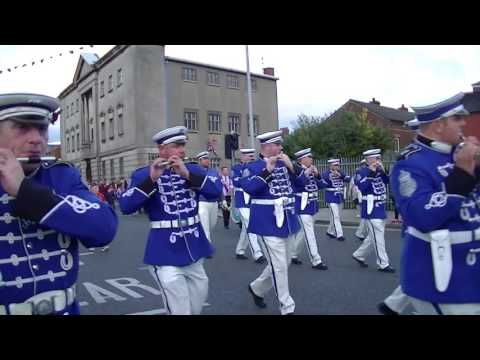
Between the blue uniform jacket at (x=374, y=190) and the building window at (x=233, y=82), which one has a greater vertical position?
the building window at (x=233, y=82)

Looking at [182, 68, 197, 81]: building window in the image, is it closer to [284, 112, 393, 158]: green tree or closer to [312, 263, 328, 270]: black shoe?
[284, 112, 393, 158]: green tree

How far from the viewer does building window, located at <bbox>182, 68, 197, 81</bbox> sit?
36.2 m

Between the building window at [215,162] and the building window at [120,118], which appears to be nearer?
the building window at [215,162]

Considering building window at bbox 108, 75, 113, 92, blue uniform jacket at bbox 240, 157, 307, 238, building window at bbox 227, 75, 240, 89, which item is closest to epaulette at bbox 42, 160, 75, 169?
blue uniform jacket at bbox 240, 157, 307, 238

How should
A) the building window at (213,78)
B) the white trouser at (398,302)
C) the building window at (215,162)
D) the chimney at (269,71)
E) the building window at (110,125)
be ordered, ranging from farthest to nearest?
1. the chimney at (269,71)
2. the building window at (110,125)
3. the building window at (213,78)
4. the building window at (215,162)
5. the white trouser at (398,302)

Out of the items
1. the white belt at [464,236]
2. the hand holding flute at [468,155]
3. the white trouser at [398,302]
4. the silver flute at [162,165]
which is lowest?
the white trouser at [398,302]

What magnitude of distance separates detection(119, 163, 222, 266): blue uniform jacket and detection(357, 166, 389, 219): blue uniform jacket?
15.6 ft

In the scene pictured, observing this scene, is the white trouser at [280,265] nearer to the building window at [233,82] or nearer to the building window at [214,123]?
the building window at [214,123]

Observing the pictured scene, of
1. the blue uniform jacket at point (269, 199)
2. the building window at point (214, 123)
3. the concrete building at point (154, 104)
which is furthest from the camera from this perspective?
the building window at point (214, 123)

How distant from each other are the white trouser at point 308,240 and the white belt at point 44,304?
21.3 feet

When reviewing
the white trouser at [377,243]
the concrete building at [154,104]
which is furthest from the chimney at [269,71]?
the white trouser at [377,243]

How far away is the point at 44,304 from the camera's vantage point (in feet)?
7.34

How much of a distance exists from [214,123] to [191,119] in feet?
7.41

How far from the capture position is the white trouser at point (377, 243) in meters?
7.95
